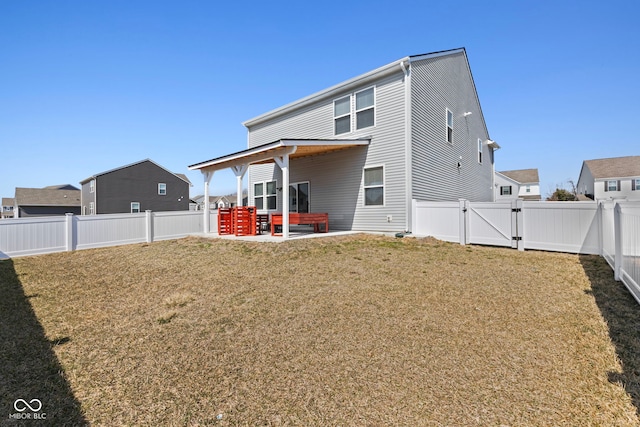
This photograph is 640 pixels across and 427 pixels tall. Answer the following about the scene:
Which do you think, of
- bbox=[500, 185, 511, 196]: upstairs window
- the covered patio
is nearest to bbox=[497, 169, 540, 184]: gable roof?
bbox=[500, 185, 511, 196]: upstairs window

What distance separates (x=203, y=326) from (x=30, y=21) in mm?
11472

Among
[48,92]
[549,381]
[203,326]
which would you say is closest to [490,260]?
[549,381]

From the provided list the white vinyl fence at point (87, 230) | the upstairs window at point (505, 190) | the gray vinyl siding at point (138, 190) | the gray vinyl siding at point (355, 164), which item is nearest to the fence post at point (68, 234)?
the white vinyl fence at point (87, 230)

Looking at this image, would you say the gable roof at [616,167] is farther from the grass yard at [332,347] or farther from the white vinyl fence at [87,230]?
the white vinyl fence at [87,230]

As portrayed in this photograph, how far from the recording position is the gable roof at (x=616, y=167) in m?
32.7

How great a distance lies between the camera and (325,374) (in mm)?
2689

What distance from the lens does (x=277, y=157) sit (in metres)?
9.75

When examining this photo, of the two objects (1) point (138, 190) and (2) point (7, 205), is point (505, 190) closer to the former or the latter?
(1) point (138, 190)

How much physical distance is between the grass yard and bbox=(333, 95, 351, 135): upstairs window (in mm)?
7345

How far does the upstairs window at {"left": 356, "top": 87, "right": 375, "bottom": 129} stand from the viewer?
11.1m

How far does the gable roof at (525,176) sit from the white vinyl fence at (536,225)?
Result: 4148 centimetres

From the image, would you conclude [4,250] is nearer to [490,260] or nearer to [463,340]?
[463,340]

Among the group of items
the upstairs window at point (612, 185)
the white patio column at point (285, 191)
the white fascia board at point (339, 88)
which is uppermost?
the white fascia board at point (339, 88)

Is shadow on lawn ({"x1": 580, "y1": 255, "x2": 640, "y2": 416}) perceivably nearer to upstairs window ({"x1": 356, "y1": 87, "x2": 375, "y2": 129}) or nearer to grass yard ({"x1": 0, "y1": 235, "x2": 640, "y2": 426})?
grass yard ({"x1": 0, "y1": 235, "x2": 640, "y2": 426})
